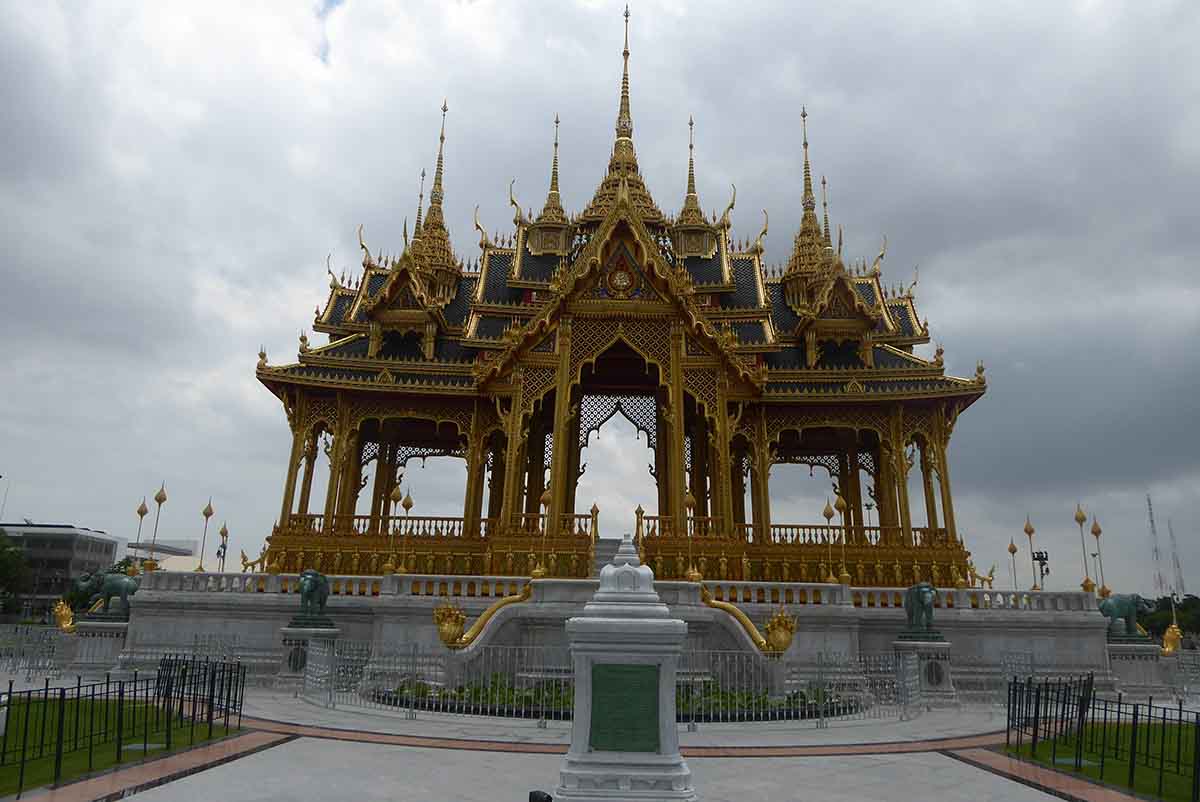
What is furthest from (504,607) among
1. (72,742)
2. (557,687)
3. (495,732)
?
(72,742)

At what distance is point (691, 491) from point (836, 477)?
741 cm

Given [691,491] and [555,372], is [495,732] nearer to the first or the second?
[555,372]

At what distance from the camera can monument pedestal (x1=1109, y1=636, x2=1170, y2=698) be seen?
1816 cm

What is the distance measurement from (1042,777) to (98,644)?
1972 centimetres

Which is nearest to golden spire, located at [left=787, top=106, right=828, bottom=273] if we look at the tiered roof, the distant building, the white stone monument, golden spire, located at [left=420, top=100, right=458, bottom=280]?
the tiered roof

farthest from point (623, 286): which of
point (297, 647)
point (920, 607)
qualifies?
point (297, 647)

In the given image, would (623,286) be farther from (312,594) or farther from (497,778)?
(497,778)

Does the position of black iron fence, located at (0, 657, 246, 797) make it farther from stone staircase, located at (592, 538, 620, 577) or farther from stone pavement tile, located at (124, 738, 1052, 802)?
stone staircase, located at (592, 538, 620, 577)

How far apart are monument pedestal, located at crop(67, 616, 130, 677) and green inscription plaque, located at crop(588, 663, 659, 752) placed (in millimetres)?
16831

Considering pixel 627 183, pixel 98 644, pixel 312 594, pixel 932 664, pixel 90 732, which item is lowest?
pixel 90 732

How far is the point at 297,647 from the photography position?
16.6 meters

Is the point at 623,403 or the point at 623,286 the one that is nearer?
the point at 623,286

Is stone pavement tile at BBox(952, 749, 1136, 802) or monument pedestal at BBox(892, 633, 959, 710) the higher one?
monument pedestal at BBox(892, 633, 959, 710)

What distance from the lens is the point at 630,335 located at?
80.4 ft
